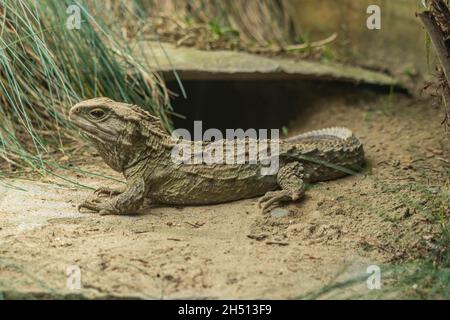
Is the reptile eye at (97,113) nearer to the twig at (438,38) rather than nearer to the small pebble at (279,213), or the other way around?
the small pebble at (279,213)

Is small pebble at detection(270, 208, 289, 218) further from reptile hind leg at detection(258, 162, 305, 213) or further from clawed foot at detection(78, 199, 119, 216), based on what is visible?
clawed foot at detection(78, 199, 119, 216)

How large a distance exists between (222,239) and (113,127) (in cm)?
118

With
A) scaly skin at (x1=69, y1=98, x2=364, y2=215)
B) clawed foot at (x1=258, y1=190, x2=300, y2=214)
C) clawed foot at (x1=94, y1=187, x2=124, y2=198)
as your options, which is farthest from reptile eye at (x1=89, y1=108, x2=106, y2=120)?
clawed foot at (x1=258, y1=190, x2=300, y2=214)

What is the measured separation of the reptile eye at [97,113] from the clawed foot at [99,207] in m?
0.59

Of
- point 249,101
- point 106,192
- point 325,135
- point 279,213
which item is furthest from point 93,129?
point 249,101

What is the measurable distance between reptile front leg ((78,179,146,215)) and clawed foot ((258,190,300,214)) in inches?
32.6

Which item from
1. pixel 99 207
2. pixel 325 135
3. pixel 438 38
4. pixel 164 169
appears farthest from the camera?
pixel 325 135

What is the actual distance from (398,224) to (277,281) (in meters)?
1.08

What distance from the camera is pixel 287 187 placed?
472 cm

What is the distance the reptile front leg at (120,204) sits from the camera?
452 cm

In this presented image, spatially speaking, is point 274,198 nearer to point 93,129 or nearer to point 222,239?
point 222,239

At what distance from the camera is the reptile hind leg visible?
4.63 m
